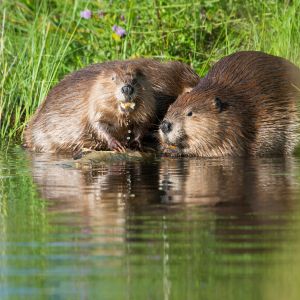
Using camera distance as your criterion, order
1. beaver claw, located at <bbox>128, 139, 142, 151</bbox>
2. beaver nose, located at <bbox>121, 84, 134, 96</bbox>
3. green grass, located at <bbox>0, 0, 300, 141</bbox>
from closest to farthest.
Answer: beaver nose, located at <bbox>121, 84, 134, 96</bbox> → beaver claw, located at <bbox>128, 139, 142, 151</bbox> → green grass, located at <bbox>0, 0, 300, 141</bbox>

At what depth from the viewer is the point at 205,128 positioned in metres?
7.77

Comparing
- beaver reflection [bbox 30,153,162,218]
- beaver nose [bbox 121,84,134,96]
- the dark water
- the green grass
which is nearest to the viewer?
the dark water

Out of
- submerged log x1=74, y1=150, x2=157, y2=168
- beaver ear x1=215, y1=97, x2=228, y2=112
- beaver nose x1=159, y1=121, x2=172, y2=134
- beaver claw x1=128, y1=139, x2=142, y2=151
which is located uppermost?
beaver ear x1=215, y1=97, x2=228, y2=112

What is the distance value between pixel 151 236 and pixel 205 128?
383 centimetres

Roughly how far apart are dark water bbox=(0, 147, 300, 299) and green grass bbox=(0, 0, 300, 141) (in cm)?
298

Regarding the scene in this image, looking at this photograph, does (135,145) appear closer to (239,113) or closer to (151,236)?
(239,113)

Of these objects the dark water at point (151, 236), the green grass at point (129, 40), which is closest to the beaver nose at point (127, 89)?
the dark water at point (151, 236)

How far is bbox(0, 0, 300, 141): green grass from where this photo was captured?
360 inches

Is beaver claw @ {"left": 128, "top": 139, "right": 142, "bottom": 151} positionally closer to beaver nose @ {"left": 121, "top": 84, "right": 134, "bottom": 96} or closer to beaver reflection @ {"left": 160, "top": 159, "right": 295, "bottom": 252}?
beaver nose @ {"left": 121, "top": 84, "right": 134, "bottom": 96}

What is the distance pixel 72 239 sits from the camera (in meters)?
3.99

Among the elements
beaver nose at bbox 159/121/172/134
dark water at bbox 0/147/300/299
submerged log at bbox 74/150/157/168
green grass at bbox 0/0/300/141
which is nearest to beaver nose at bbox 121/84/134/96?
beaver nose at bbox 159/121/172/134

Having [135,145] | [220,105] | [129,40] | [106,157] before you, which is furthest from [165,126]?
[129,40]

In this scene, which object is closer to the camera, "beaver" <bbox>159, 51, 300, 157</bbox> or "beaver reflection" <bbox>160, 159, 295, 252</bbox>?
"beaver reflection" <bbox>160, 159, 295, 252</bbox>

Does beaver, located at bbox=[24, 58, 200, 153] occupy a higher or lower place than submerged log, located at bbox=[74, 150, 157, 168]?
higher
